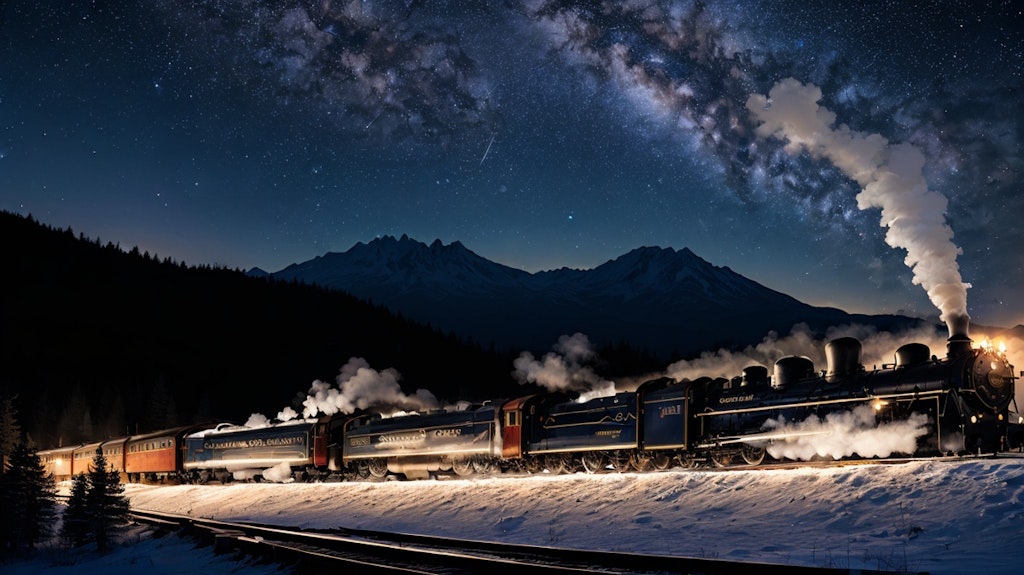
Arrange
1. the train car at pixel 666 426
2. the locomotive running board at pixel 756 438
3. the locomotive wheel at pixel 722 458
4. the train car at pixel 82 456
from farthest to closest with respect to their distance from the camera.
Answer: the train car at pixel 82 456 → the train car at pixel 666 426 → the locomotive wheel at pixel 722 458 → the locomotive running board at pixel 756 438

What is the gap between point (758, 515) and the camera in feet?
68.0

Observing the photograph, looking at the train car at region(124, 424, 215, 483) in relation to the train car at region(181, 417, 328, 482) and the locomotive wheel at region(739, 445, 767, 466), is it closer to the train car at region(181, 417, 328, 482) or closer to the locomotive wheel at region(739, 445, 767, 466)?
the train car at region(181, 417, 328, 482)

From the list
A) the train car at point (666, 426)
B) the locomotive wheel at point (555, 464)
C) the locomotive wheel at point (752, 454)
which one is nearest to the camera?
the locomotive wheel at point (752, 454)

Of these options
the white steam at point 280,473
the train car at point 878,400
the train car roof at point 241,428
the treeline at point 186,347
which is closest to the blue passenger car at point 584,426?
the train car at point 878,400

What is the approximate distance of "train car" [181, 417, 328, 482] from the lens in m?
42.8

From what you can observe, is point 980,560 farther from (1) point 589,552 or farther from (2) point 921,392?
(2) point 921,392

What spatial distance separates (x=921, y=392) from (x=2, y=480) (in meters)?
32.0

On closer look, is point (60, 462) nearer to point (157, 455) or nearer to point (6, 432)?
point (6, 432)

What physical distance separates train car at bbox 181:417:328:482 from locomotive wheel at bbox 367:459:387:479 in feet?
11.8

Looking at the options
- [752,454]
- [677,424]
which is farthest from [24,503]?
[752,454]

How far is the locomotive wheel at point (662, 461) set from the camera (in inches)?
1115

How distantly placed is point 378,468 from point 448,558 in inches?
977

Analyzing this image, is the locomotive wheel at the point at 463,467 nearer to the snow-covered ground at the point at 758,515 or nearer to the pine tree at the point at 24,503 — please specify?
the snow-covered ground at the point at 758,515

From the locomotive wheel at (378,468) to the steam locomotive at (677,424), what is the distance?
0.06m
